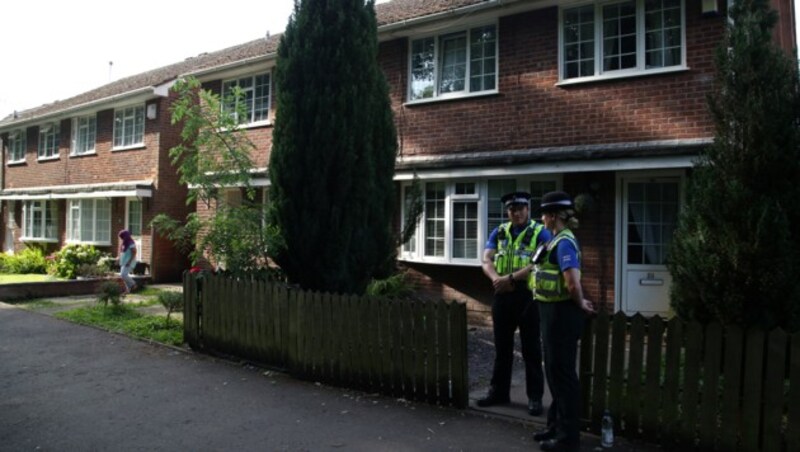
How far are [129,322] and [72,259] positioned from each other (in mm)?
7798

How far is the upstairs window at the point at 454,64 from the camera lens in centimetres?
1091

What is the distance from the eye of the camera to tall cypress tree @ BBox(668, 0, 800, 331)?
5.26m

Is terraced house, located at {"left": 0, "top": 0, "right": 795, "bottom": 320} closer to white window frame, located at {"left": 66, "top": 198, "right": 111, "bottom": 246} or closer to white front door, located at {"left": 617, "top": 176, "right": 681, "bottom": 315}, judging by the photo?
white front door, located at {"left": 617, "top": 176, "right": 681, "bottom": 315}

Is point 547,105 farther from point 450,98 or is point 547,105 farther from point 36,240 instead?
point 36,240

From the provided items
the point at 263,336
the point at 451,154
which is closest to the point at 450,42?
the point at 451,154

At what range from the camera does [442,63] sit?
11.4 meters

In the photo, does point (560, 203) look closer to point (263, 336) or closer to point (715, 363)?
point (715, 363)

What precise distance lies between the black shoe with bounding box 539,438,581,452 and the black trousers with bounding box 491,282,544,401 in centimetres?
77

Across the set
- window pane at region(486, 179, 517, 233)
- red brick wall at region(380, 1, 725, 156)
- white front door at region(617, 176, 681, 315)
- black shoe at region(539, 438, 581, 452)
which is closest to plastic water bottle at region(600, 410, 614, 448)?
black shoe at region(539, 438, 581, 452)

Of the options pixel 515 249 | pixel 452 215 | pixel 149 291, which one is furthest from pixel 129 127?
pixel 515 249

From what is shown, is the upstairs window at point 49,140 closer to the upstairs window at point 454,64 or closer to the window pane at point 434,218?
the upstairs window at point 454,64

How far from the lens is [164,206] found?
56.6ft

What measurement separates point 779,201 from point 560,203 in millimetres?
2165

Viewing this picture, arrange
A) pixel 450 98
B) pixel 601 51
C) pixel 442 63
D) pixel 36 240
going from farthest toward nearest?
1. pixel 36 240
2. pixel 442 63
3. pixel 450 98
4. pixel 601 51
